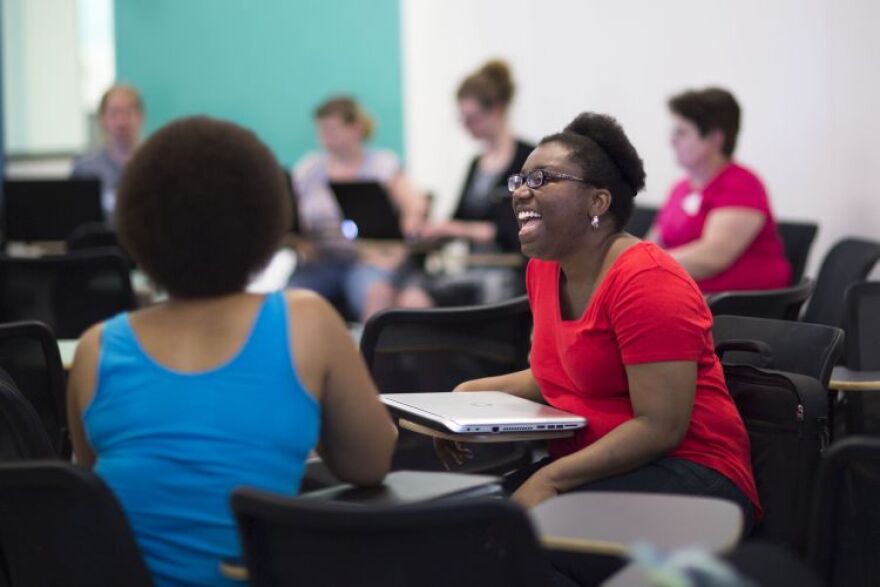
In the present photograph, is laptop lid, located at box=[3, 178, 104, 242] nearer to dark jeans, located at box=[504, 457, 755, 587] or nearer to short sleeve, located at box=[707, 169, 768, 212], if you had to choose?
short sleeve, located at box=[707, 169, 768, 212]

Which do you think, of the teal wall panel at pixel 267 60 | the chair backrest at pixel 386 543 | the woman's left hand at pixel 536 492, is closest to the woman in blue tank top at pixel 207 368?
the chair backrest at pixel 386 543

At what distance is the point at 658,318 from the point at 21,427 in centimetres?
108

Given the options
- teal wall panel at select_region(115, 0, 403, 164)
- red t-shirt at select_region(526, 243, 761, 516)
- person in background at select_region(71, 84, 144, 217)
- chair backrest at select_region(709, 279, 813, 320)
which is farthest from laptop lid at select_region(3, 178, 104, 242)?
red t-shirt at select_region(526, 243, 761, 516)

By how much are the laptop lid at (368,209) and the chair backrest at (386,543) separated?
14.4 ft

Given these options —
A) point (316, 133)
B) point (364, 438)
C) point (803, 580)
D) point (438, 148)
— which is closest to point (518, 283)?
point (438, 148)

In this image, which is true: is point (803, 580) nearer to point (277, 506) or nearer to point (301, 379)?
point (277, 506)

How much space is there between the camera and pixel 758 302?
3.32 metres

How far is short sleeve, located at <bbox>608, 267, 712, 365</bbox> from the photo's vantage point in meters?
2.19

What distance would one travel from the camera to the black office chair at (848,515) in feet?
5.11

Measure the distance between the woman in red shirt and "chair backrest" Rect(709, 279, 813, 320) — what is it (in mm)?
831

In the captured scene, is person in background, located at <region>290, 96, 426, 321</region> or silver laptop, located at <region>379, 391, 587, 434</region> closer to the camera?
silver laptop, located at <region>379, 391, 587, 434</region>

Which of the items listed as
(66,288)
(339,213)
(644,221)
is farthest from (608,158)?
(339,213)

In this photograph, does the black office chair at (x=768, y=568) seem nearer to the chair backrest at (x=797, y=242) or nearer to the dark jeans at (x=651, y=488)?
the dark jeans at (x=651, y=488)

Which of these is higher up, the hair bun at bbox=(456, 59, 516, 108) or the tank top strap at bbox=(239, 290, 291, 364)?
the hair bun at bbox=(456, 59, 516, 108)
